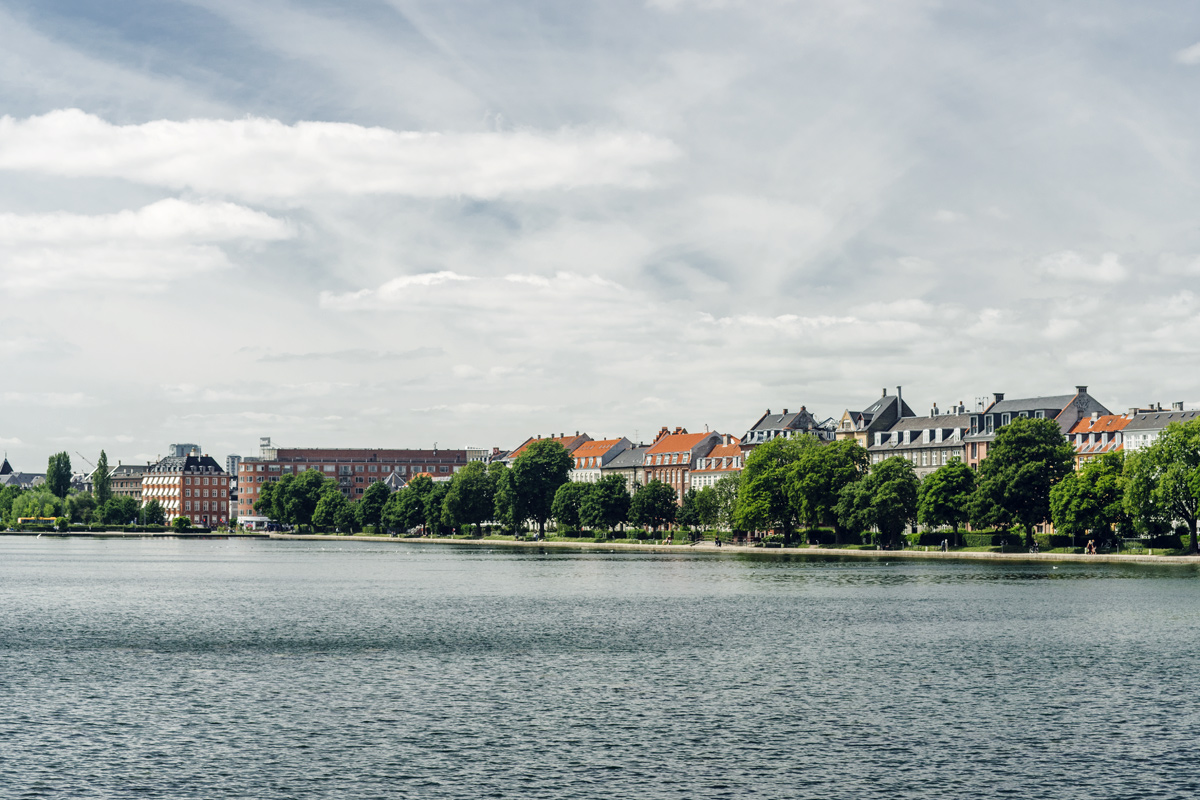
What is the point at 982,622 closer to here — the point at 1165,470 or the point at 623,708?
the point at 623,708

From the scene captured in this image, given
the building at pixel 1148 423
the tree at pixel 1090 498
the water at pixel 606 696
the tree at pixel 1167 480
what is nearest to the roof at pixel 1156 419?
the building at pixel 1148 423

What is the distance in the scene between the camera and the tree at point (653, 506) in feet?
568

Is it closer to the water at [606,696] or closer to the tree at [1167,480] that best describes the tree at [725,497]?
the tree at [1167,480]

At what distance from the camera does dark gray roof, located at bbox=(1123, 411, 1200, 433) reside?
15375 centimetres

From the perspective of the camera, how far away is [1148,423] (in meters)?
157

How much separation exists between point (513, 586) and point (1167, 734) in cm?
5881

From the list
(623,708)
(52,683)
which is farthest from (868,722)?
(52,683)

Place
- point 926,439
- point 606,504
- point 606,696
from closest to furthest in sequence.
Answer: point 606,696 → point 606,504 → point 926,439

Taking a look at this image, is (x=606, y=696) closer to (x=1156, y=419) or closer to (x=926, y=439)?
(x=1156, y=419)

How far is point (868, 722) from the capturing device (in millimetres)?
32938

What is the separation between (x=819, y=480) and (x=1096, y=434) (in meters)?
47.1

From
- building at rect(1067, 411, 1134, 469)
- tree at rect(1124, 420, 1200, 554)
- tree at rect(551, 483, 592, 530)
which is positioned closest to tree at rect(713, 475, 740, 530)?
tree at rect(551, 483, 592, 530)

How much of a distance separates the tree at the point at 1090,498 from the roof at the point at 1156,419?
1819 inches

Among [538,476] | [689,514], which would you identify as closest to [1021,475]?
[689,514]
